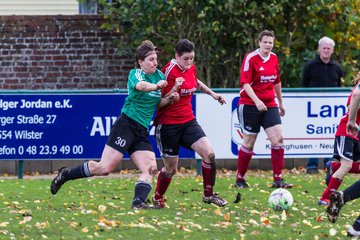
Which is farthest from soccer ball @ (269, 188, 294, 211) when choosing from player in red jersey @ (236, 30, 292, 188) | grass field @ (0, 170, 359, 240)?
player in red jersey @ (236, 30, 292, 188)

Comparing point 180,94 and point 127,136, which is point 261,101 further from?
point 127,136

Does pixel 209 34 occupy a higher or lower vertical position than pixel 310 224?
higher

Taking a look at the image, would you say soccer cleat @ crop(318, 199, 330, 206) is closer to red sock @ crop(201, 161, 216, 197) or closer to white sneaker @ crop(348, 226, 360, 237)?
red sock @ crop(201, 161, 216, 197)

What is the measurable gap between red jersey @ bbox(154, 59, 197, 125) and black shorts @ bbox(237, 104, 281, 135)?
268 centimetres

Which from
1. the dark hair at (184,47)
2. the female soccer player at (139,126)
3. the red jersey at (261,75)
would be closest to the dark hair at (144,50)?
the female soccer player at (139,126)

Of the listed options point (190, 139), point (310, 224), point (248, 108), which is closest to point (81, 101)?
point (248, 108)

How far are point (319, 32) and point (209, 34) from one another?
2026mm

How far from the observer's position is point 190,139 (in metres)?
12.1

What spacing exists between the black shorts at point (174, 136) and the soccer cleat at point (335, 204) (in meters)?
2.39

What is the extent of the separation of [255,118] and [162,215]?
3779 mm

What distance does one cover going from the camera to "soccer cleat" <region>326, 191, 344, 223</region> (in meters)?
10.0

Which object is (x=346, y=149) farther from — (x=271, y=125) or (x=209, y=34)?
(x=209, y=34)

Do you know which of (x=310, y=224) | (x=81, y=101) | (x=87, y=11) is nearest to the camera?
(x=310, y=224)

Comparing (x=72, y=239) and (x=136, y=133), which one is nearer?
(x=72, y=239)
